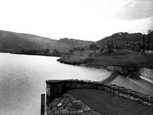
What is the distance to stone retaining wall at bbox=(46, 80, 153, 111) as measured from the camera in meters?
8.93

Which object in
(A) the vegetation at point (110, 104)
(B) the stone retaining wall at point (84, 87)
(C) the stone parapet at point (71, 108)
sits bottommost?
(C) the stone parapet at point (71, 108)

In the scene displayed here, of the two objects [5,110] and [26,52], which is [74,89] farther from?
[26,52]

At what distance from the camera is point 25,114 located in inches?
584

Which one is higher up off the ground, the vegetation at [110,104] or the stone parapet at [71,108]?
the vegetation at [110,104]

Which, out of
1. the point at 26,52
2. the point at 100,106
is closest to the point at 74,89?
the point at 100,106

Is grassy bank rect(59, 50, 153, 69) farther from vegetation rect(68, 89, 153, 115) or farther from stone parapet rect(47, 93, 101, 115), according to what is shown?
stone parapet rect(47, 93, 101, 115)

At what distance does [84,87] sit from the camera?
39.0ft

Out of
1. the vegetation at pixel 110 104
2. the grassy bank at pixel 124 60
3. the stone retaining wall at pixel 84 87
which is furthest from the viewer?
the grassy bank at pixel 124 60

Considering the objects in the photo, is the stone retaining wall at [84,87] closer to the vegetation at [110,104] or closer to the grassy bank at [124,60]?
the vegetation at [110,104]

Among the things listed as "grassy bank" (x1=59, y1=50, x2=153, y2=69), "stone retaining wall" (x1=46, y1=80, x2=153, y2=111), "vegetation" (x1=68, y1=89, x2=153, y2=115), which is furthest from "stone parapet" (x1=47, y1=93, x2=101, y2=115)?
"grassy bank" (x1=59, y1=50, x2=153, y2=69)

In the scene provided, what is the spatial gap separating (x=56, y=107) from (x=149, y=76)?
28974 mm

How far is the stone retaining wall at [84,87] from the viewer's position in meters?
8.93

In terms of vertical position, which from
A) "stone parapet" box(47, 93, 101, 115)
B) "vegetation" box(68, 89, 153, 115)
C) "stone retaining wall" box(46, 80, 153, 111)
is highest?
"stone retaining wall" box(46, 80, 153, 111)

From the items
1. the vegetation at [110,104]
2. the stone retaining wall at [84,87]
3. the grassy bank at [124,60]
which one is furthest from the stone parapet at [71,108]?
the grassy bank at [124,60]
